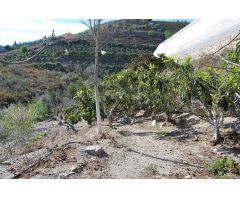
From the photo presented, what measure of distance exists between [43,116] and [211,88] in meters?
7.80

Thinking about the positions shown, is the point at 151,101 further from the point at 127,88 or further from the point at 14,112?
the point at 14,112

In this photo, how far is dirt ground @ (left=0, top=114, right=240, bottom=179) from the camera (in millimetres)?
4602

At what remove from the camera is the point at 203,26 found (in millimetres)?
14250

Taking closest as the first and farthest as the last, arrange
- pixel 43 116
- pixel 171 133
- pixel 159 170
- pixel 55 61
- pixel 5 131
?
1. pixel 159 170
2. pixel 171 133
3. pixel 5 131
4. pixel 55 61
5. pixel 43 116

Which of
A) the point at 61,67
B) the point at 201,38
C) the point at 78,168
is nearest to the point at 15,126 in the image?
the point at 61,67

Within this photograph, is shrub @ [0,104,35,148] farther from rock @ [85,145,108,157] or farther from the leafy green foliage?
rock @ [85,145,108,157]

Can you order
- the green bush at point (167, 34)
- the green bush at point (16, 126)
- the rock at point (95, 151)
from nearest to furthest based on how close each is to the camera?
the rock at point (95, 151), the green bush at point (16, 126), the green bush at point (167, 34)

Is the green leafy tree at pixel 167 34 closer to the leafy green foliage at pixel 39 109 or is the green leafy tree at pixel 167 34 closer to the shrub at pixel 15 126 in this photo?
the leafy green foliage at pixel 39 109

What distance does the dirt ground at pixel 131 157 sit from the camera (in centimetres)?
460

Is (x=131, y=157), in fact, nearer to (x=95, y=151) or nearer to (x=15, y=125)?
(x=95, y=151)

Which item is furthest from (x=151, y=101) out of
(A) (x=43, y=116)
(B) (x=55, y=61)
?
(A) (x=43, y=116)

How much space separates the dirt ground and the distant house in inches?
167

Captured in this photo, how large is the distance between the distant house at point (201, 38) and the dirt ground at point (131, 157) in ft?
13.9

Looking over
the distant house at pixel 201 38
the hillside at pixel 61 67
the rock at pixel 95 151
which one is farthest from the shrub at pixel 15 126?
the rock at pixel 95 151
